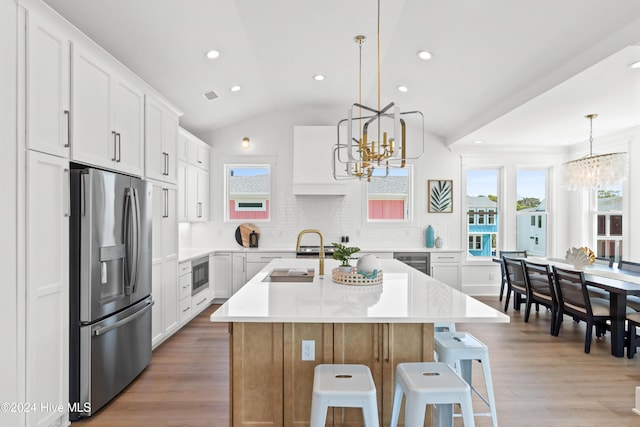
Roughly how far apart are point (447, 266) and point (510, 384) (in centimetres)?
283

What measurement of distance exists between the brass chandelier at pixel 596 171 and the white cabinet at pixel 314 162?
285cm

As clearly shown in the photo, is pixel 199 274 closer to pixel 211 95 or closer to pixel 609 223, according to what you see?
pixel 211 95

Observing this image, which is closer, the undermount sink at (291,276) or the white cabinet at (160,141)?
the undermount sink at (291,276)

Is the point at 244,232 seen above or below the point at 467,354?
above

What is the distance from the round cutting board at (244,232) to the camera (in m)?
5.90

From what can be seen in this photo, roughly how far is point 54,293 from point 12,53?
4.24 ft

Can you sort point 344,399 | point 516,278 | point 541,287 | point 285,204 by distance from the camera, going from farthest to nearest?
1. point 285,204
2. point 516,278
3. point 541,287
4. point 344,399

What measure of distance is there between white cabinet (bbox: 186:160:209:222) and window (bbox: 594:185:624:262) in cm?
573

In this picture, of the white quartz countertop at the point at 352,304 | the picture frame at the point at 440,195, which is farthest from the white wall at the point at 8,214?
the picture frame at the point at 440,195

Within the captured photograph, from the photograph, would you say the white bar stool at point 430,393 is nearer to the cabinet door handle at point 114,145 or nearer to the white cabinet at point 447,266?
the cabinet door handle at point 114,145

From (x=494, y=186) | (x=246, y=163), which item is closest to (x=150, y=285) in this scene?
(x=246, y=163)

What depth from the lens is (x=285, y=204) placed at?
237 inches

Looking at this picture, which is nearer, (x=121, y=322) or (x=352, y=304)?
(x=352, y=304)

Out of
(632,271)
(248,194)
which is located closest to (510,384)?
(632,271)
